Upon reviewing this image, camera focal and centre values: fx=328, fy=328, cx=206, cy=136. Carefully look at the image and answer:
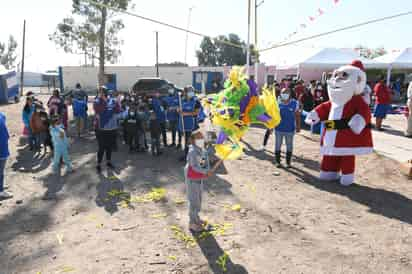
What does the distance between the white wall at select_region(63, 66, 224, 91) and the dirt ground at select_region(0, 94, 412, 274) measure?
27.5 metres

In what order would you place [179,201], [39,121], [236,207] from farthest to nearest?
[39,121]
[179,201]
[236,207]

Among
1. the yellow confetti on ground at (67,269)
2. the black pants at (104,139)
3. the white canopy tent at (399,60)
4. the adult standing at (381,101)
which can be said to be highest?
the white canopy tent at (399,60)

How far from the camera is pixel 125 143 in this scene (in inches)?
385

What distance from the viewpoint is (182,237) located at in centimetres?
424

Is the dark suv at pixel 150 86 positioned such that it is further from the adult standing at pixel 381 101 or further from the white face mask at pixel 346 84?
the white face mask at pixel 346 84

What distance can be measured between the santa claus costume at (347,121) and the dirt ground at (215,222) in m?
0.60

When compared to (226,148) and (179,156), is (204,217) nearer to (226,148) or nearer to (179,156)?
(226,148)

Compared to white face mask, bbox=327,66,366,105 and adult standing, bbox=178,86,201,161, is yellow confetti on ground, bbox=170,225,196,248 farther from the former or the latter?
white face mask, bbox=327,66,366,105

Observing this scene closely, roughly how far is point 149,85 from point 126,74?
18.4 metres

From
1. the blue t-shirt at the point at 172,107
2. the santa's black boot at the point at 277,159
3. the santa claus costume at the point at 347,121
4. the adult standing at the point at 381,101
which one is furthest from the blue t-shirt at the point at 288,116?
the adult standing at the point at 381,101

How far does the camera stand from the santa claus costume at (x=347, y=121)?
5891mm

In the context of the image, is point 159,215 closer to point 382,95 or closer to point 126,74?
point 382,95

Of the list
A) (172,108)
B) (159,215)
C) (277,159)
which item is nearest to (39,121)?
(172,108)

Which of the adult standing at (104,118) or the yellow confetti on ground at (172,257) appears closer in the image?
the yellow confetti on ground at (172,257)
